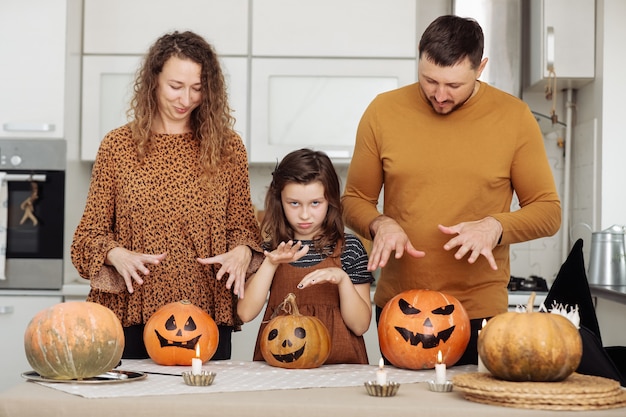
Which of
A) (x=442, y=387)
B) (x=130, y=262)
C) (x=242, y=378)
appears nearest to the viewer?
(x=442, y=387)

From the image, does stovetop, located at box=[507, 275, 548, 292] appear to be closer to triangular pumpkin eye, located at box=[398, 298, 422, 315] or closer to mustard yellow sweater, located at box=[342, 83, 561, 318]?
mustard yellow sweater, located at box=[342, 83, 561, 318]

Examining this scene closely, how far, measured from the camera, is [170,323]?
1651 millimetres

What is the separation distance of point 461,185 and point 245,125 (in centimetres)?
175

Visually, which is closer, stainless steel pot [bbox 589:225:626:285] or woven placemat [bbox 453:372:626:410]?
woven placemat [bbox 453:372:626:410]

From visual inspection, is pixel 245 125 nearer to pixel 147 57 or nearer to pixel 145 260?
pixel 147 57

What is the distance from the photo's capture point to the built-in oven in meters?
3.29

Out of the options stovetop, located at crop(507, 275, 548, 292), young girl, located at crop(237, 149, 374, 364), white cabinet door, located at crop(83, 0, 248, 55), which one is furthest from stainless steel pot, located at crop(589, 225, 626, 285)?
white cabinet door, located at crop(83, 0, 248, 55)

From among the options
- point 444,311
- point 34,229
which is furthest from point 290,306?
point 34,229

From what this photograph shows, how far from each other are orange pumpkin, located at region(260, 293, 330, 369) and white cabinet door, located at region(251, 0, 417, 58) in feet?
6.62

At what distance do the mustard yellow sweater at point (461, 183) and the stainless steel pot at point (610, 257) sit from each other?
1.38m

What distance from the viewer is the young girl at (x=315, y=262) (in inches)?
73.0

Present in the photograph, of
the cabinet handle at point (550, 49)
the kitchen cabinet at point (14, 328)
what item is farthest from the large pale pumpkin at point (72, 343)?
the cabinet handle at point (550, 49)

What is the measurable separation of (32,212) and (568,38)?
2.25m

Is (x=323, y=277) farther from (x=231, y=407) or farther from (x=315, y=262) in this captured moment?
(x=231, y=407)
